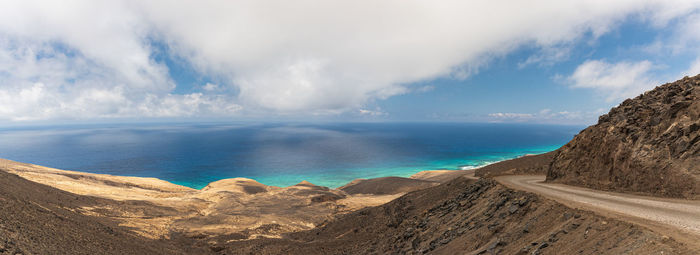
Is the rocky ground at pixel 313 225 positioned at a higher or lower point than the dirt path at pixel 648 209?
lower

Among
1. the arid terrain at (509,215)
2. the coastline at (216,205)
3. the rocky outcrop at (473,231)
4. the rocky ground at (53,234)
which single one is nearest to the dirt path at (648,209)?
the arid terrain at (509,215)

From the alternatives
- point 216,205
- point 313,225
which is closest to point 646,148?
point 313,225

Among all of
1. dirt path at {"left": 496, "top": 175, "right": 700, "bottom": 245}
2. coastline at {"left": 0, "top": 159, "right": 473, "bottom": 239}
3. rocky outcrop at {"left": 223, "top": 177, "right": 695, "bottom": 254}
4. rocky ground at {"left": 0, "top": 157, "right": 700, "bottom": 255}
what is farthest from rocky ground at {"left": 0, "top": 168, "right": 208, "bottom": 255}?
dirt path at {"left": 496, "top": 175, "right": 700, "bottom": 245}

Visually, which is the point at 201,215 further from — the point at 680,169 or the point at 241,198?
the point at 680,169

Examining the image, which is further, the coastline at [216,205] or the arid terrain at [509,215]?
the coastline at [216,205]

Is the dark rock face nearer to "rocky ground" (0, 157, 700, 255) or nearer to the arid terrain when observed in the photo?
the arid terrain

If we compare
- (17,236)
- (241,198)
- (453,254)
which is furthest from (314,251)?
(241,198)

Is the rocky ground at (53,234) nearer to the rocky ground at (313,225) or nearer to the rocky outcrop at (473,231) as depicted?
the rocky ground at (313,225)
